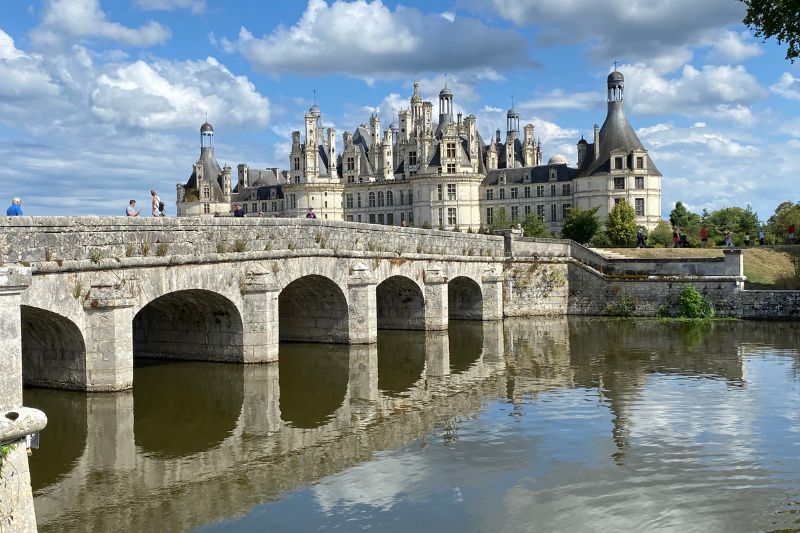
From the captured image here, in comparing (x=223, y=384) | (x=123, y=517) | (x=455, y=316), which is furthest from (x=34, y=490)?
(x=455, y=316)

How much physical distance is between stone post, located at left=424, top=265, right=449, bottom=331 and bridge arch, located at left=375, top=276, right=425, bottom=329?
0.67 feet

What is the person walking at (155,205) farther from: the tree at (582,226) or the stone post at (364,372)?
the tree at (582,226)

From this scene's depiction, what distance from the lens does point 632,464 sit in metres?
11.8

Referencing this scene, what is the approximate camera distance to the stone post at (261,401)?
47.0 ft

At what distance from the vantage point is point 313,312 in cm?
2394

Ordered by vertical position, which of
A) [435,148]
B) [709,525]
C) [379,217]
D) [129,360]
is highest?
[435,148]

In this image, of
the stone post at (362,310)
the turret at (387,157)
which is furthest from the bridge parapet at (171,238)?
the turret at (387,157)

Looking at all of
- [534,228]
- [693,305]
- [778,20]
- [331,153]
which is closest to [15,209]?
[778,20]

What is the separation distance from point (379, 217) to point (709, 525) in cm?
6563

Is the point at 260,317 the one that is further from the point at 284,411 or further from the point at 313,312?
the point at 313,312

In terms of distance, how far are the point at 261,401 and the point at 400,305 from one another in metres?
12.2

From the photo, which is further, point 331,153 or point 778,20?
point 331,153

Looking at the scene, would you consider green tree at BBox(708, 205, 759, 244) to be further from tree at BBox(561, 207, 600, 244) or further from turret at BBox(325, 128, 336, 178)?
turret at BBox(325, 128, 336, 178)

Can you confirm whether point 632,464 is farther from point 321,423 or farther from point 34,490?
point 34,490
